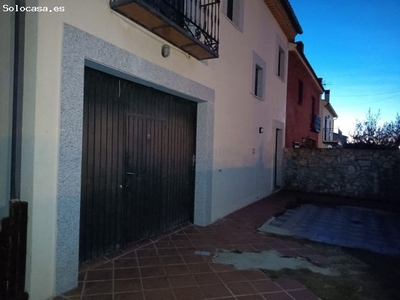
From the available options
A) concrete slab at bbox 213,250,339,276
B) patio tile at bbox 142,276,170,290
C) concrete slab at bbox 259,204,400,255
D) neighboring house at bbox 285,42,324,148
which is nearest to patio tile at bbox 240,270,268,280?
concrete slab at bbox 213,250,339,276

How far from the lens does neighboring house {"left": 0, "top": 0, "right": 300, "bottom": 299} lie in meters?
2.43

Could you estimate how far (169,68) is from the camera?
161 inches

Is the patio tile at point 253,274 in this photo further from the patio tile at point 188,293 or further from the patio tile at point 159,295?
the patio tile at point 159,295

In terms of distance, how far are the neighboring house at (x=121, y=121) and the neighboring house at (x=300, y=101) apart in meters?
4.95

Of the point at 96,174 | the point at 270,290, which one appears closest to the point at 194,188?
the point at 96,174

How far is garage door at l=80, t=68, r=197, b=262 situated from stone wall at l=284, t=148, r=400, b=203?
666 cm

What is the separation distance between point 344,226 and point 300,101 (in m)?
8.88

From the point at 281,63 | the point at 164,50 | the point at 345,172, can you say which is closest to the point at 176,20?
the point at 164,50

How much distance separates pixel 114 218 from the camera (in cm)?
369

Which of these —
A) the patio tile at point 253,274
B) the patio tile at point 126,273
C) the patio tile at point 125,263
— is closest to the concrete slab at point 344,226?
the patio tile at point 253,274

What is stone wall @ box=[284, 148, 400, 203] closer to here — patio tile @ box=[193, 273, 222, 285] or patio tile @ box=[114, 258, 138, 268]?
patio tile @ box=[193, 273, 222, 285]

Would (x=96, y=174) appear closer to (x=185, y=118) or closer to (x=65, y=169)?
(x=65, y=169)

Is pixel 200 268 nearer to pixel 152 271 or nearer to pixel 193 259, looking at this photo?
pixel 193 259

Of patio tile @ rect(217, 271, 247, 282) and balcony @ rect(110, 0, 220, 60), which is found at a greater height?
balcony @ rect(110, 0, 220, 60)
